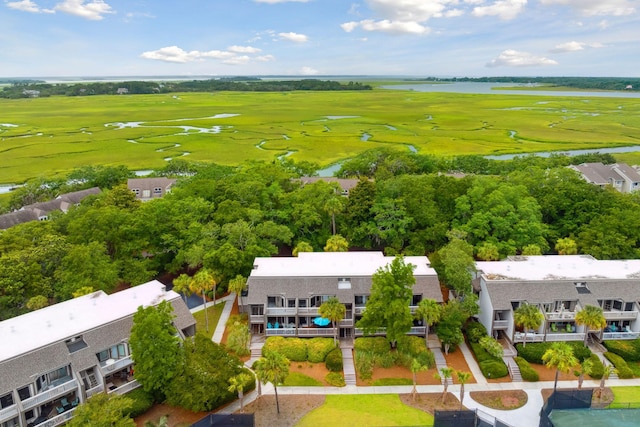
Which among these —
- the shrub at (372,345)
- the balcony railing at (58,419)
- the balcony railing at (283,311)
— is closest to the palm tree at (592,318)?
the shrub at (372,345)

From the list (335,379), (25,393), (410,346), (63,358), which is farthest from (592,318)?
(25,393)

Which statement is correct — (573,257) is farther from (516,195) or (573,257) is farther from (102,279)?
(102,279)

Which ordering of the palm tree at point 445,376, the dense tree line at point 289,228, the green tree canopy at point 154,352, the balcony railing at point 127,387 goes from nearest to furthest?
1. the green tree canopy at point 154,352
2. the palm tree at point 445,376
3. the balcony railing at point 127,387
4. the dense tree line at point 289,228

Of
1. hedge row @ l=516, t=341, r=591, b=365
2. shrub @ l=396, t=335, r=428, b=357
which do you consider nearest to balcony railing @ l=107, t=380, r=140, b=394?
→ shrub @ l=396, t=335, r=428, b=357

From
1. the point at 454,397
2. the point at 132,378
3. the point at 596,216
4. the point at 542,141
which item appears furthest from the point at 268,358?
the point at 542,141

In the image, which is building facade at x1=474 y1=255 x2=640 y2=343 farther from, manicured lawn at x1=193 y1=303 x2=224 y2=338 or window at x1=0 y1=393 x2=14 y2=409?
window at x1=0 y1=393 x2=14 y2=409

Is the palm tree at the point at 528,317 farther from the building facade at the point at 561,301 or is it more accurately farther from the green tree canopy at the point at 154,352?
the green tree canopy at the point at 154,352

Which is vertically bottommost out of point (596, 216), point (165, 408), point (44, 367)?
point (165, 408)
